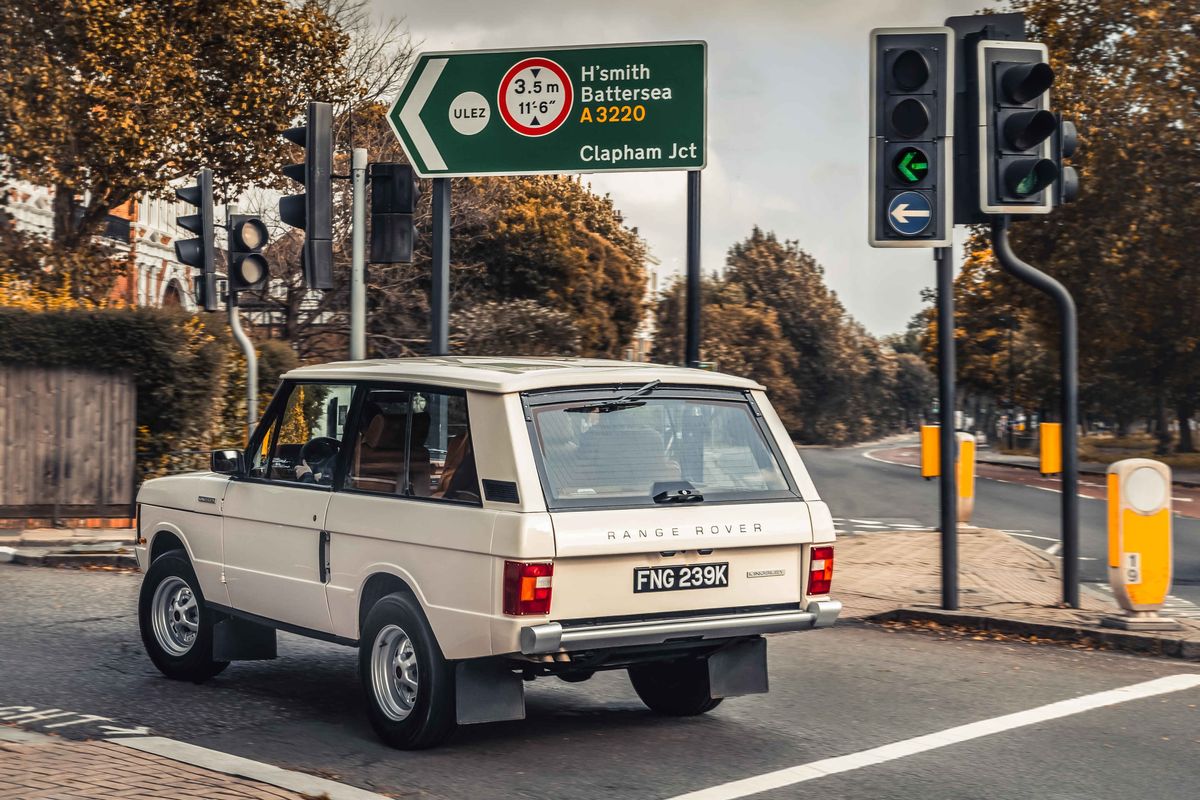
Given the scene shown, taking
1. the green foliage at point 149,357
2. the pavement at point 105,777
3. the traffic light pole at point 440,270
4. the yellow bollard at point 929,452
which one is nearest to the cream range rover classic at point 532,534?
the pavement at point 105,777

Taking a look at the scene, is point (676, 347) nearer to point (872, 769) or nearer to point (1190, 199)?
point (1190, 199)

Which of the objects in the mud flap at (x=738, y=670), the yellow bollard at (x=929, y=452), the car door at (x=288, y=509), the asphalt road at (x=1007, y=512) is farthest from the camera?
the asphalt road at (x=1007, y=512)

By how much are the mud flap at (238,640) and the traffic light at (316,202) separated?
14.1 feet

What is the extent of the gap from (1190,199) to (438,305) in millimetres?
30113

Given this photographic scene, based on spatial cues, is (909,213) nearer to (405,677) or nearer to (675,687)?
(675,687)

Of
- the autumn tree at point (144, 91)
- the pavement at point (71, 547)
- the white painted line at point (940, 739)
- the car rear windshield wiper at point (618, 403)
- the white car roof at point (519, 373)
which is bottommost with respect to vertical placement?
the white painted line at point (940, 739)

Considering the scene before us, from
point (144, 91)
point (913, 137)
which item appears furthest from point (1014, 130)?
point (144, 91)

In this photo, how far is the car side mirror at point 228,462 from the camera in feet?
26.1

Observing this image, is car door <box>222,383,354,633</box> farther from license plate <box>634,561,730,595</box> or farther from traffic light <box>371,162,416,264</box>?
traffic light <box>371,162,416,264</box>

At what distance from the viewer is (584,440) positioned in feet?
21.1

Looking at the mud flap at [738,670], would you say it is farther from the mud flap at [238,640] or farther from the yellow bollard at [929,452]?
the yellow bollard at [929,452]

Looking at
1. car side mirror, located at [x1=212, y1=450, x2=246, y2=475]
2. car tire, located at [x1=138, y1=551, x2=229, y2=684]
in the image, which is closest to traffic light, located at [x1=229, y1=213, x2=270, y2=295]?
car tire, located at [x1=138, y1=551, x2=229, y2=684]

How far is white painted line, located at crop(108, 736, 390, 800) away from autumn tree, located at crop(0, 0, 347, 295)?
20.9 m

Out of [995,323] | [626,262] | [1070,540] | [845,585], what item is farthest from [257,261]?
[995,323]
